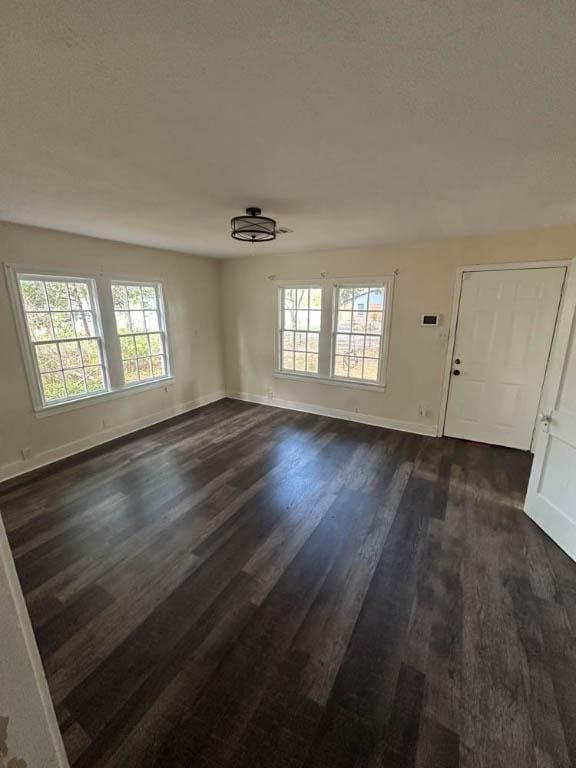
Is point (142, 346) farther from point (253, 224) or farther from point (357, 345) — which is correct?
point (357, 345)

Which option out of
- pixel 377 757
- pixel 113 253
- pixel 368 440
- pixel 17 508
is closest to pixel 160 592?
pixel 377 757

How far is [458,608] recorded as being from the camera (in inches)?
72.6

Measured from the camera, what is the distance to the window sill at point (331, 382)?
4.50 metres

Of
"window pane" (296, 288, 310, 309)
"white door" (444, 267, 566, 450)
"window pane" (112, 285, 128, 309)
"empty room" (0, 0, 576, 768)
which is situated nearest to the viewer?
"empty room" (0, 0, 576, 768)

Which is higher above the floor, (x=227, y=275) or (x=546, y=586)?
(x=227, y=275)

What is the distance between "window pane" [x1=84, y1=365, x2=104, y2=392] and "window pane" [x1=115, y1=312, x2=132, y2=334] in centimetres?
57

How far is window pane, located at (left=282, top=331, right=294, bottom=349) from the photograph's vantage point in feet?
16.8

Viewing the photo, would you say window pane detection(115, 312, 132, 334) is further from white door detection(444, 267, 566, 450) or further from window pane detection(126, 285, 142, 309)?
white door detection(444, 267, 566, 450)

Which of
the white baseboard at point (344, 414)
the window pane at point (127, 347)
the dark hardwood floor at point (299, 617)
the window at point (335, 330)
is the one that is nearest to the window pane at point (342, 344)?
the window at point (335, 330)

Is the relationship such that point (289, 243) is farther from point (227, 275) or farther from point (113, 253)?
point (113, 253)

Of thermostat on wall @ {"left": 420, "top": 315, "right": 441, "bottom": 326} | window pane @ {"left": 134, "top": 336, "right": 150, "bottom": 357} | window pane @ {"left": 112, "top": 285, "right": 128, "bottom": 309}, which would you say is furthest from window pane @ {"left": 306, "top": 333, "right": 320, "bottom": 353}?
window pane @ {"left": 112, "top": 285, "right": 128, "bottom": 309}

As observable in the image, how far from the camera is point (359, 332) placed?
449 cm

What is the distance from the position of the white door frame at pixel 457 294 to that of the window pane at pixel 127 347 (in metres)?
4.13

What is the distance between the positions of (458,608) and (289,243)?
394 cm
